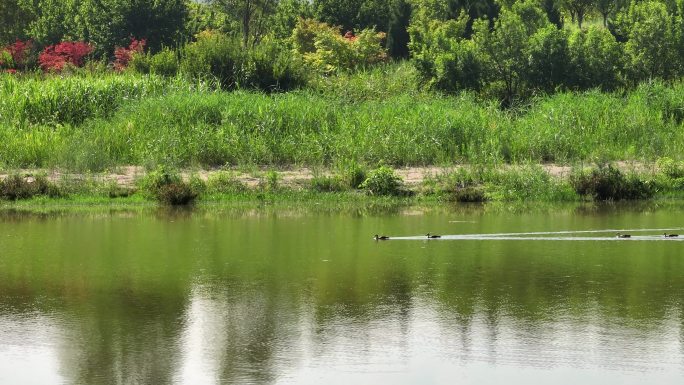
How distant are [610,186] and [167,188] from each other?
402 inches

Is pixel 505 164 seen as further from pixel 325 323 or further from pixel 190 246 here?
pixel 325 323

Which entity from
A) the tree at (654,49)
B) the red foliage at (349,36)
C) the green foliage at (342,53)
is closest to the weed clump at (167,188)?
the green foliage at (342,53)

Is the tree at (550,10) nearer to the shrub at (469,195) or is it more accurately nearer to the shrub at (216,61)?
the shrub at (216,61)

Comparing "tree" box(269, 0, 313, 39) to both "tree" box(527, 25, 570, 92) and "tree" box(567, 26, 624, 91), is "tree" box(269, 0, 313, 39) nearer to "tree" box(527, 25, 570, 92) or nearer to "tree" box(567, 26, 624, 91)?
"tree" box(527, 25, 570, 92)

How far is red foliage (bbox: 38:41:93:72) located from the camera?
47.5 meters

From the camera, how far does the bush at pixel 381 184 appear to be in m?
28.0

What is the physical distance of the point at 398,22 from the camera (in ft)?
174

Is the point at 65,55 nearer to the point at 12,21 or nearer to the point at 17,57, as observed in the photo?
the point at 17,57

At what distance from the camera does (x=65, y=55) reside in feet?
160

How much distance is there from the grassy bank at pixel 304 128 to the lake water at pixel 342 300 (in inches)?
227

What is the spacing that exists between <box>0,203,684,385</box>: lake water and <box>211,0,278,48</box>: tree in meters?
33.7

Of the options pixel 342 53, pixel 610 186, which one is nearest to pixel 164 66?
pixel 342 53

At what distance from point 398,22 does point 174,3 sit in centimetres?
1015

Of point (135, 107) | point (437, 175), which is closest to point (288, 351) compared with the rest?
point (437, 175)
